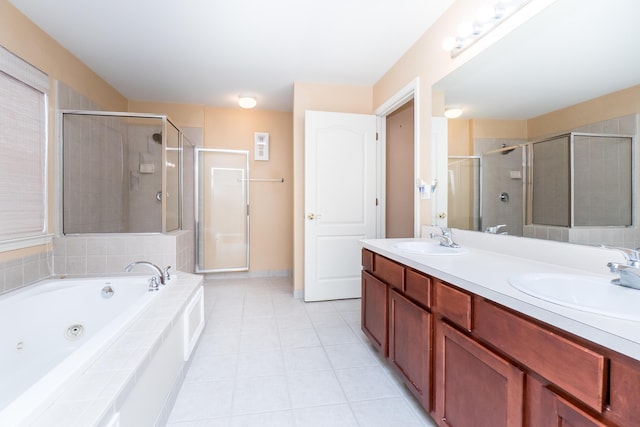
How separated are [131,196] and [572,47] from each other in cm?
353

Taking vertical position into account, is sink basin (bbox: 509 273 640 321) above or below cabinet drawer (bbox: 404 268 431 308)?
above

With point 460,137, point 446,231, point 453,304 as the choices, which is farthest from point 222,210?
point 453,304

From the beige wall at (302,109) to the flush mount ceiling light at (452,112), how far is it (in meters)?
1.46

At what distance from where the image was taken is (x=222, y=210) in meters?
3.88

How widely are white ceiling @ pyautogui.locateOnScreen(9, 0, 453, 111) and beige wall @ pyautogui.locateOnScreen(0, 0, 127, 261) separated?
0.23ft

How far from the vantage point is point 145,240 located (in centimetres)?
251

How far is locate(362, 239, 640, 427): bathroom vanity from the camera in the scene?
1.98ft

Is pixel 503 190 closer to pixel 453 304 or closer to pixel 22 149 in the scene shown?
pixel 453 304

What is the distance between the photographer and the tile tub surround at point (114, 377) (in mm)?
782

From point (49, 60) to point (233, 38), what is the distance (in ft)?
4.79

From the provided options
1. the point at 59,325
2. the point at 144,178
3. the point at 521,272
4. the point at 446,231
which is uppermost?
the point at 144,178

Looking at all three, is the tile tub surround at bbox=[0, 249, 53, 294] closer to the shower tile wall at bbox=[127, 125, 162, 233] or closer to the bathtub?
the bathtub

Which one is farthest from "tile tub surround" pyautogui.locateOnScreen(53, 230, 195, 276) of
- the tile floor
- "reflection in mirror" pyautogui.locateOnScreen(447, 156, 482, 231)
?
"reflection in mirror" pyautogui.locateOnScreen(447, 156, 482, 231)

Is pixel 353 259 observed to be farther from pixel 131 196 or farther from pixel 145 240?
pixel 131 196
